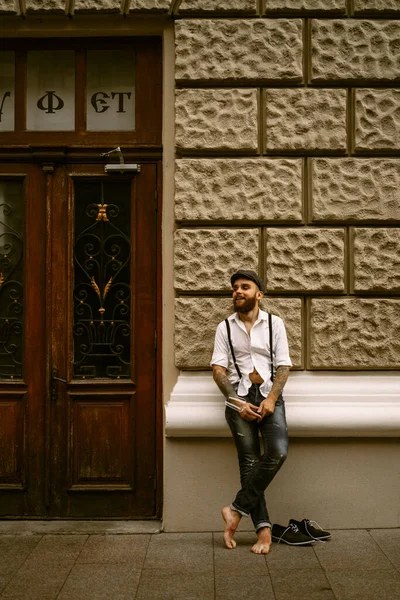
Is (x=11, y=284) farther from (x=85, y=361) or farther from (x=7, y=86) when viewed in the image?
(x=7, y=86)

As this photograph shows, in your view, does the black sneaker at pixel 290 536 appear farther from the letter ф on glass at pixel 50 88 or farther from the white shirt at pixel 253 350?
the letter ф on glass at pixel 50 88

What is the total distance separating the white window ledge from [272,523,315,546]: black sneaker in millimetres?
707

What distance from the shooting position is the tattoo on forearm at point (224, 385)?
5551mm

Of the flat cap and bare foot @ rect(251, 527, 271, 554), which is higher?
the flat cap

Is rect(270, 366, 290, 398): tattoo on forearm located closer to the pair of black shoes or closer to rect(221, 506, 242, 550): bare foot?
rect(221, 506, 242, 550): bare foot

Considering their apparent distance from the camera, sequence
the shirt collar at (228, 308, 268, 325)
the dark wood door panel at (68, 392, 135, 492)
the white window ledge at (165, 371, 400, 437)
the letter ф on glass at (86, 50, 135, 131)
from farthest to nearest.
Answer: the letter ф on glass at (86, 50, 135, 131) < the dark wood door panel at (68, 392, 135, 492) < the white window ledge at (165, 371, 400, 437) < the shirt collar at (228, 308, 268, 325)

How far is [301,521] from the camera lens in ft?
19.0

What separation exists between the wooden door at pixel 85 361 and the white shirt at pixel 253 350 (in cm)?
87

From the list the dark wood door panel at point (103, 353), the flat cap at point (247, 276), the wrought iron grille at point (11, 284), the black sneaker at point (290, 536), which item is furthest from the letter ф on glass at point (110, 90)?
the black sneaker at point (290, 536)

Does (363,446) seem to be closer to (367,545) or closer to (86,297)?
(367,545)

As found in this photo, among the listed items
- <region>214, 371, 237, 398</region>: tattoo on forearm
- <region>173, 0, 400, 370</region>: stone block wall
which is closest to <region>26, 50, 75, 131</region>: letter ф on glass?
<region>173, 0, 400, 370</region>: stone block wall

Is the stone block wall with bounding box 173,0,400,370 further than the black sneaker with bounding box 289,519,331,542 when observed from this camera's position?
Yes

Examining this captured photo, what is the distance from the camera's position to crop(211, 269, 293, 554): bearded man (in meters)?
5.43

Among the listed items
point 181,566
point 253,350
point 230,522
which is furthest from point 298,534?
point 253,350
